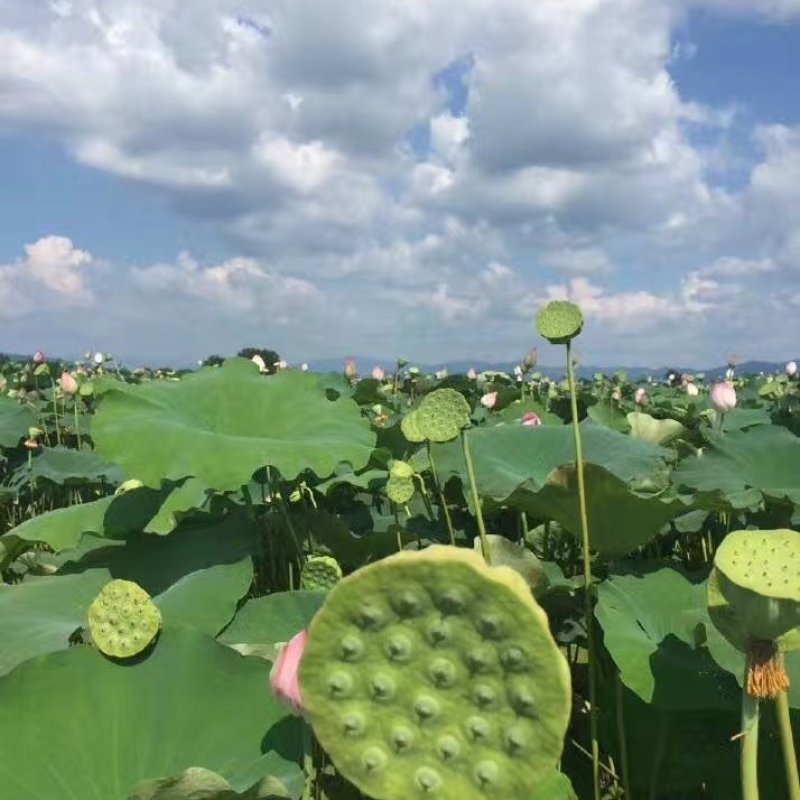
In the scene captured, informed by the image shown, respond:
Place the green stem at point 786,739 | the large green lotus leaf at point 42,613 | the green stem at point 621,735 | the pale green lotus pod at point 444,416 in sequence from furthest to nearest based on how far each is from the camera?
1. the large green lotus leaf at point 42,613
2. the green stem at point 621,735
3. the pale green lotus pod at point 444,416
4. the green stem at point 786,739

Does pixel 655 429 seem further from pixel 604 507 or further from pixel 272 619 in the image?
pixel 272 619

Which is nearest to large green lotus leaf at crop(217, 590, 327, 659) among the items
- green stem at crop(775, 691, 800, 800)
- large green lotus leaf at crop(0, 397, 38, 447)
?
green stem at crop(775, 691, 800, 800)

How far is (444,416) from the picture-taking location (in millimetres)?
1262

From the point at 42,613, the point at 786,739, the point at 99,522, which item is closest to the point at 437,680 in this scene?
the point at 786,739

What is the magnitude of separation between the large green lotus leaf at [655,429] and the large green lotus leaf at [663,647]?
1839 millimetres

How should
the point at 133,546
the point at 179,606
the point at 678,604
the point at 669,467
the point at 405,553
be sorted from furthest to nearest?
the point at 669,467, the point at 133,546, the point at 179,606, the point at 678,604, the point at 405,553

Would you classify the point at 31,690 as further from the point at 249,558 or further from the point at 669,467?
the point at 669,467

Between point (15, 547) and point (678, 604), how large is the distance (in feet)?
5.89

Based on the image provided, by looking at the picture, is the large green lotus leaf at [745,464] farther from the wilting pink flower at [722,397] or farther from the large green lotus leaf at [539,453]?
the wilting pink flower at [722,397]

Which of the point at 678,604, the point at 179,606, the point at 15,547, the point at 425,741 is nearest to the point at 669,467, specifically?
the point at 678,604

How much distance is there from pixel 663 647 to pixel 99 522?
1491 millimetres

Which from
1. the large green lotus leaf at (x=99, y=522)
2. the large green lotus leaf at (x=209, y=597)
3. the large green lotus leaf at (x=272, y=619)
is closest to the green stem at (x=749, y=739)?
the large green lotus leaf at (x=272, y=619)

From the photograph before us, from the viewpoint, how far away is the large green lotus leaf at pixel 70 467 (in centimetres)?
384

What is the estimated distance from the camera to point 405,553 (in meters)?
0.49
